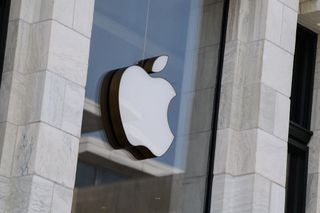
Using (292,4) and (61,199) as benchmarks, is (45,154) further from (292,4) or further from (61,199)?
(292,4)

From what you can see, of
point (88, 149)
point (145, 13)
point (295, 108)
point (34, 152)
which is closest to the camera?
point (34, 152)

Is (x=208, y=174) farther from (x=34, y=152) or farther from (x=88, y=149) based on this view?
(x=34, y=152)

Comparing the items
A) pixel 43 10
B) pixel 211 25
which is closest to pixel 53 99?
pixel 43 10

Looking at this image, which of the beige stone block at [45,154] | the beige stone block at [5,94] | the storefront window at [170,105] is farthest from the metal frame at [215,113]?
the beige stone block at [5,94]

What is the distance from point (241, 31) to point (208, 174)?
232 centimetres

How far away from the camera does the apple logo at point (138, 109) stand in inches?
612

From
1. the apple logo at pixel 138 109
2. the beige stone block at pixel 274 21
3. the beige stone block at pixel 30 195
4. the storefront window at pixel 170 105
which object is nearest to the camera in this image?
the beige stone block at pixel 30 195

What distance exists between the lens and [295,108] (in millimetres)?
20031

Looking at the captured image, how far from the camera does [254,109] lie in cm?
1683

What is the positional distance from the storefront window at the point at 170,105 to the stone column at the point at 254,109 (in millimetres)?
308

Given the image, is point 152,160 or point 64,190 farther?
point 152,160

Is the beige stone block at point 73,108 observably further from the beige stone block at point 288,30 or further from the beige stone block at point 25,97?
the beige stone block at point 288,30

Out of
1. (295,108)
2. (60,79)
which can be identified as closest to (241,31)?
(295,108)

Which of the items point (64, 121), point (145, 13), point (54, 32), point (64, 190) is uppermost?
point (145, 13)
